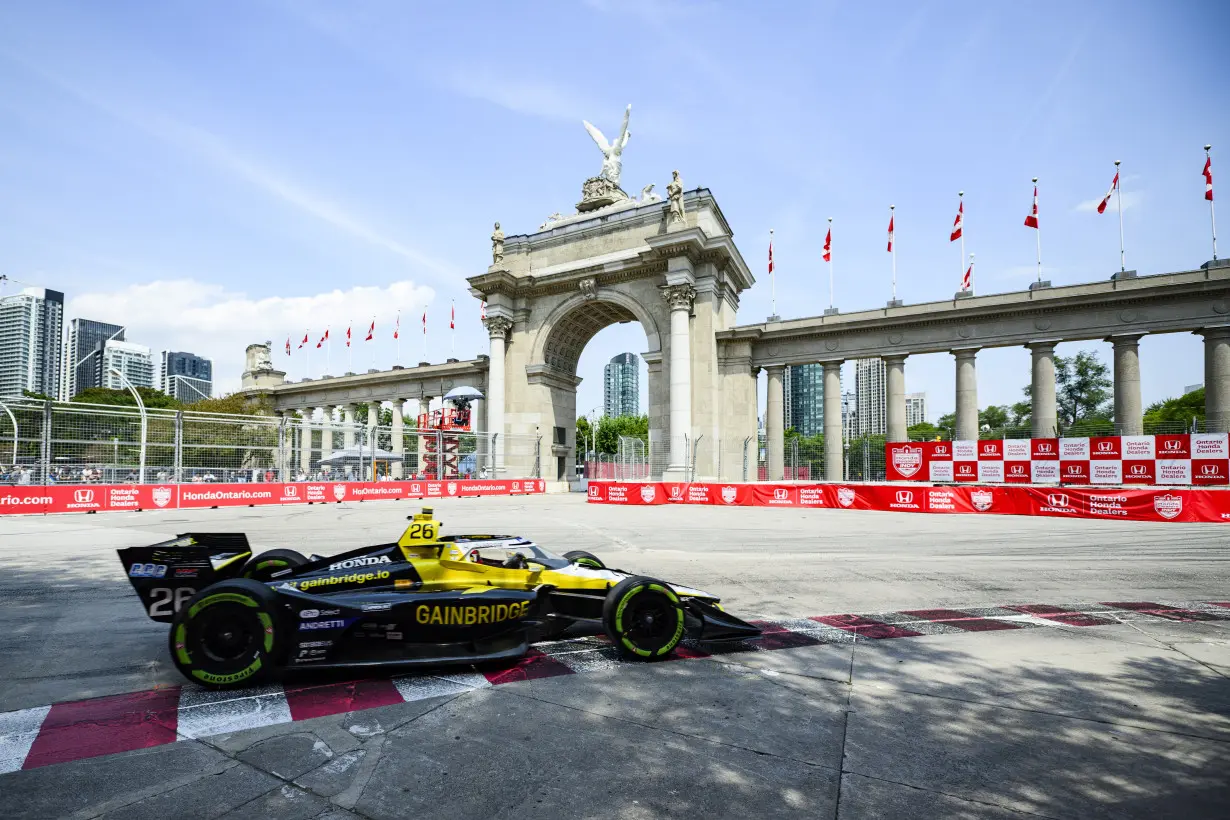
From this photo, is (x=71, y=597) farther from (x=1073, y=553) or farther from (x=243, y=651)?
(x=1073, y=553)

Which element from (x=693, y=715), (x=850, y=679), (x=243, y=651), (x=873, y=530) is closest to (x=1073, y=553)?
(x=873, y=530)

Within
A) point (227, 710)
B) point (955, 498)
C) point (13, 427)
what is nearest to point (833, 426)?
point (955, 498)

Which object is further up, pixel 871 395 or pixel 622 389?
pixel 622 389

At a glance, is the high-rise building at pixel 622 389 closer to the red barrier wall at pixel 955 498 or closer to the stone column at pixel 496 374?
the stone column at pixel 496 374

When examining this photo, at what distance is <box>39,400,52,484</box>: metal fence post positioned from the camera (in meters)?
17.9

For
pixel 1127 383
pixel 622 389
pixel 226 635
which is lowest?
pixel 226 635

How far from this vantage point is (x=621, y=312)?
3784 cm

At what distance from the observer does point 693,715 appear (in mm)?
4254

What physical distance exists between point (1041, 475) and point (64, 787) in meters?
27.6

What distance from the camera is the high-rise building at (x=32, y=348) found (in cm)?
7312

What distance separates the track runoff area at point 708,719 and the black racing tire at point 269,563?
93 centimetres

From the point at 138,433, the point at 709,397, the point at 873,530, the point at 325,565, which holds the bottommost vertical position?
the point at 873,530

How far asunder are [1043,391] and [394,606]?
3155 cm

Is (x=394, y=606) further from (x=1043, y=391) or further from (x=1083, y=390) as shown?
(x=1083, y=390)
